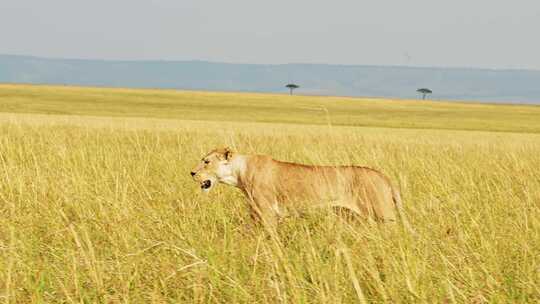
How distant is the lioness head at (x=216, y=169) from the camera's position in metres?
8.39

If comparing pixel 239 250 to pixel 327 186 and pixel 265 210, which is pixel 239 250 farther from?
pixel 327 186

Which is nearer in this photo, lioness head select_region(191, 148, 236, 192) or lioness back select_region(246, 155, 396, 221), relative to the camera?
lioness back select_region(246, 155, 396, 221)

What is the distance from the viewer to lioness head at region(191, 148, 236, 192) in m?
8.39

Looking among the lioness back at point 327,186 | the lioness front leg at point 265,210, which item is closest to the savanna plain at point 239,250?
the lioness front leg at point 265,210

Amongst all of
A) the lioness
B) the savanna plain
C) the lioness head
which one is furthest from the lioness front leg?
the lioness head

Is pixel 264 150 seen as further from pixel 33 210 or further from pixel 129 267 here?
pixel 129 267

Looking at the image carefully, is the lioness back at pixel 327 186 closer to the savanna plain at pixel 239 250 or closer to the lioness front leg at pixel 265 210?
the lioness front leg at pixel 265 210

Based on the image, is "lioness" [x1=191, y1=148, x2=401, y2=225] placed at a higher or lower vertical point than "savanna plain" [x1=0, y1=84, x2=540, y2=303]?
higher

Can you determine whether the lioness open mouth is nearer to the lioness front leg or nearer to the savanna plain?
the savanna plain

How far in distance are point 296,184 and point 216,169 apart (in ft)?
3.06

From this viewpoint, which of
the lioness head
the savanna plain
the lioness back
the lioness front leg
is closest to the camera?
the savanna plain

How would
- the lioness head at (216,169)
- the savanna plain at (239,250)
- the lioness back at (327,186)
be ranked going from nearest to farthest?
the savanna plain at (239,250) → the lioness back at (327,186) → the lioness head at (216,169)

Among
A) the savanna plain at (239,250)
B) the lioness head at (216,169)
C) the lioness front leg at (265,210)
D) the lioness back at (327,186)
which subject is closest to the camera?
the savanna plain at (239,250)

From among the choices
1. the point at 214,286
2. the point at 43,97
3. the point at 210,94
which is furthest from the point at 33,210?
the point at 210,94
